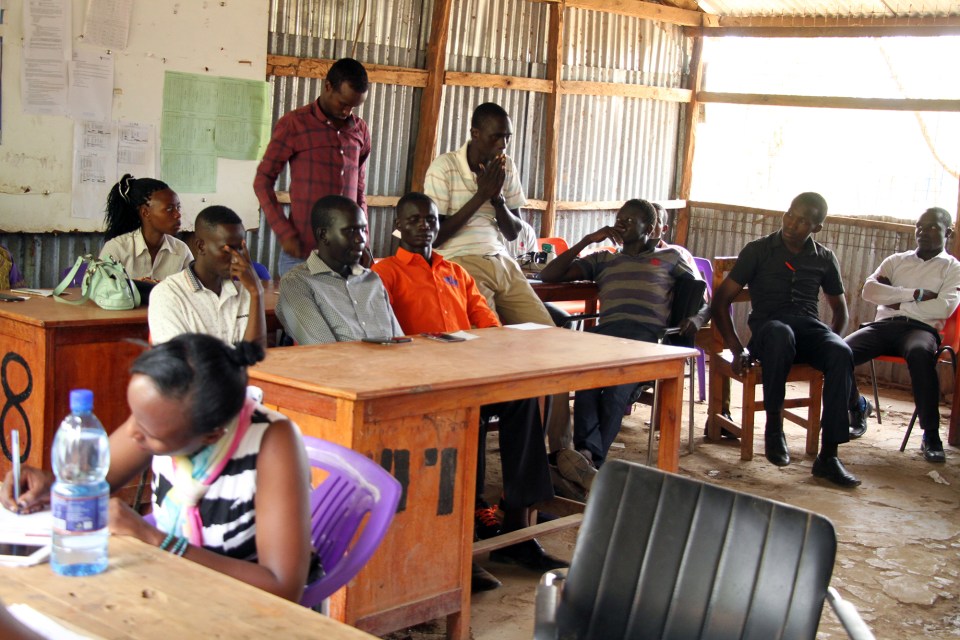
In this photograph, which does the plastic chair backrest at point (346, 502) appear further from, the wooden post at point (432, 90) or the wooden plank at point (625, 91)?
the wooden plank at point (625, 91)

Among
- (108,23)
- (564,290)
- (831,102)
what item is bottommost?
(564,290)

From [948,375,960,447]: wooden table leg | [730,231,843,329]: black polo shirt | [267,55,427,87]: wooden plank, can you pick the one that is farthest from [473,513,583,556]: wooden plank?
[267,55,427,87]: wooden plank

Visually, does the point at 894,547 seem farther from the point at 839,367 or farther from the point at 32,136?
the point at 32,136

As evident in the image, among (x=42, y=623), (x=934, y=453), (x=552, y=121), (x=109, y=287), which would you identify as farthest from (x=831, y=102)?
(x=42, y=623)

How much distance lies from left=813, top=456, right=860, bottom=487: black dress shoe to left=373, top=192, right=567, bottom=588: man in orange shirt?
2213mm

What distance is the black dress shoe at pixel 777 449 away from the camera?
6.23m

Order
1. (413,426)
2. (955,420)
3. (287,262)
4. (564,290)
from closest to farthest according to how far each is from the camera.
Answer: (413,426), (287,262), (564,290), (955,420)

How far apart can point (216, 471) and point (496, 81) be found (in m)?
6.53

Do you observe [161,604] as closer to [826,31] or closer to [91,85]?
[91,85]

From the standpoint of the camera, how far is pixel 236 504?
7.38 ft

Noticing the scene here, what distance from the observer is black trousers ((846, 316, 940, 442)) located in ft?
21.9

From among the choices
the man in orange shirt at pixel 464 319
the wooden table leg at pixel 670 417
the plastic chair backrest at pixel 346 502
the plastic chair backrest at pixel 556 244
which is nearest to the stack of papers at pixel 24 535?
the plastic chair backrest at pixel 346 502

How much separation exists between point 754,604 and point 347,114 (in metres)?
4.07

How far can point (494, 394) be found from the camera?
3.70 m
